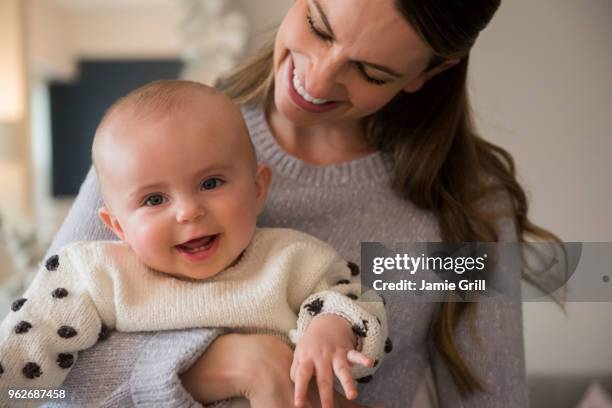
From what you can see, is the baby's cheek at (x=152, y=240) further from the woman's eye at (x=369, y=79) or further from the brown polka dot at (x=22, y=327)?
the woman's eye at (x=369, y=79)

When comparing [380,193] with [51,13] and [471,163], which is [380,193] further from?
[51,13]

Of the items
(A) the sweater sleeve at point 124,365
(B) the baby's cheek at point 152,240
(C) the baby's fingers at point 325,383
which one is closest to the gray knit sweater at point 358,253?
(A) the sweater sleeve at point 124,365

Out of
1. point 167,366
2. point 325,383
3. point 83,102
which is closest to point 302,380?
point 325,383

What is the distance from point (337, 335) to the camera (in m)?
0.64

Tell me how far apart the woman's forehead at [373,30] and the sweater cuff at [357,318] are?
0.31 m

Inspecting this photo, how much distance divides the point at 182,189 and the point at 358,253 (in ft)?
1.03

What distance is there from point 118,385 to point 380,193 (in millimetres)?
473

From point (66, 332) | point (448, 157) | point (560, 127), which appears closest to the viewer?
point (66, 332)

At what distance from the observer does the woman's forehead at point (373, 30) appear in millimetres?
773

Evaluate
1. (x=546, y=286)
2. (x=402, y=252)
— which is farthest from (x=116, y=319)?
Result: (x=546, y=286)

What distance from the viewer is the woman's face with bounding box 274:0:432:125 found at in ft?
2.57

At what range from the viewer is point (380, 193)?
38.6 inches

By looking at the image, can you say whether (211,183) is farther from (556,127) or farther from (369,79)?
(556,127)

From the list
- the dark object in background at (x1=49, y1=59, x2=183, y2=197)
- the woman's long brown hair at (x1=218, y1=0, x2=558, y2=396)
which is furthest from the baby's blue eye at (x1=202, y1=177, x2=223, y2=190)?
the dark object in background at (x1=49, y1=59, x2=183, y2=197)
